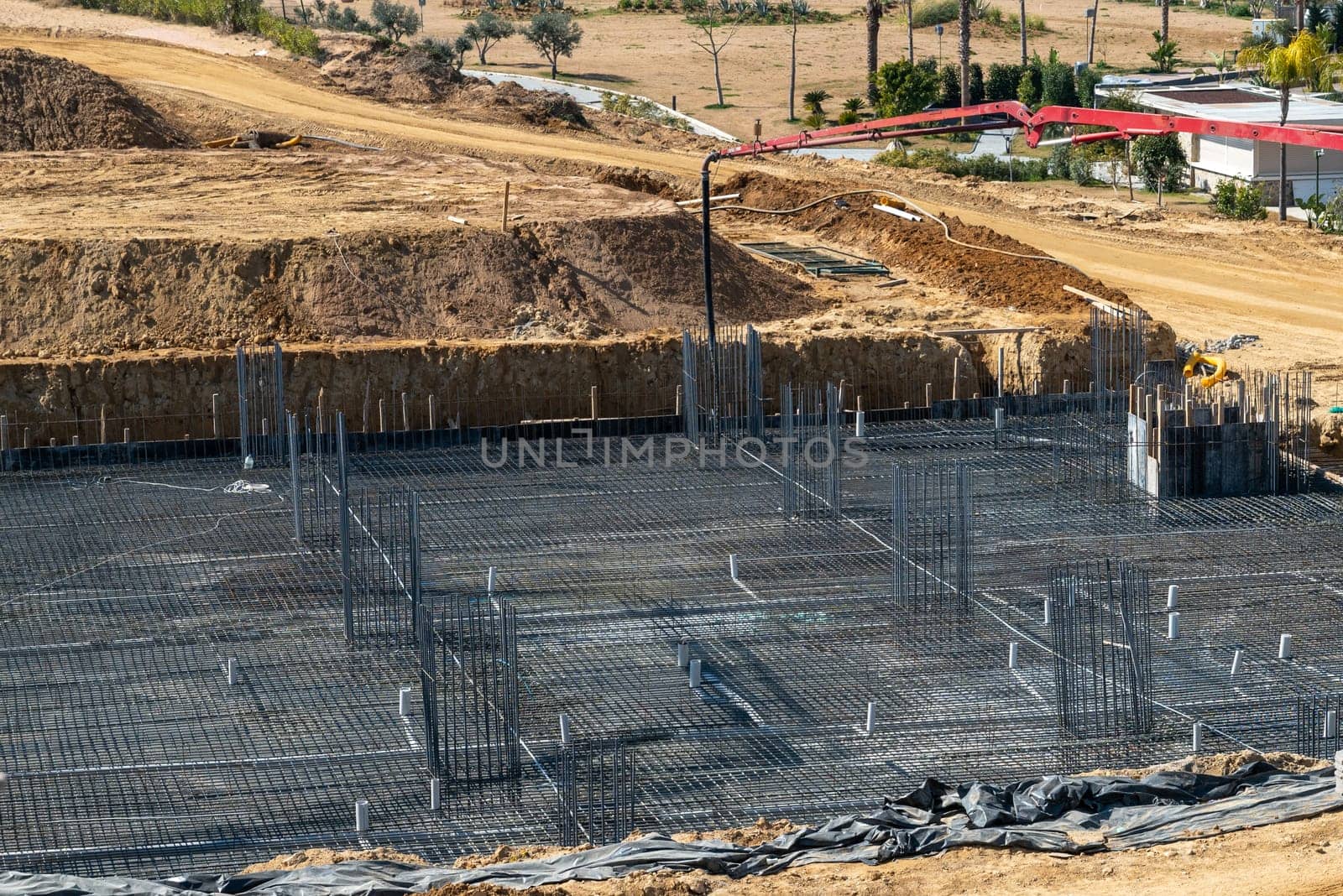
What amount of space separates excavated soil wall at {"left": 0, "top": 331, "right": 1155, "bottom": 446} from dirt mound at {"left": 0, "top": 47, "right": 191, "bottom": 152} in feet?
32.1

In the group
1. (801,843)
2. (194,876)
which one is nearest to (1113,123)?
(801,843)

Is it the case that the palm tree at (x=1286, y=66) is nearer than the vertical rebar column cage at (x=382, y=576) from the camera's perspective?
No

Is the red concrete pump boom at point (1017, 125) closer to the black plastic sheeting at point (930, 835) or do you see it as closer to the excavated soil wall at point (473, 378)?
the excavated soil wall at point (473, 378)

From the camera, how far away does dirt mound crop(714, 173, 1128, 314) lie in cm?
2353

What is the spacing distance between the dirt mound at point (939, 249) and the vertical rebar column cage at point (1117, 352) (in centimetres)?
163

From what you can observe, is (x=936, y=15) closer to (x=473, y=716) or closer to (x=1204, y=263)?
(x=1204, y=263)

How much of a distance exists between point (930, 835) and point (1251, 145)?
26.0 metres

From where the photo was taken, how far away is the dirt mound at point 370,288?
20.9 m

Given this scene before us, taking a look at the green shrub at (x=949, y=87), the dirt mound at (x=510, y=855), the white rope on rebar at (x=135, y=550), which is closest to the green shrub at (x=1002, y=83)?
the green shrub at (x=949, y=87)

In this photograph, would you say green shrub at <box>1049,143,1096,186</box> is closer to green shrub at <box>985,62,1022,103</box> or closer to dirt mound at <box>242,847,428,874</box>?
green shrub at <box>985,62,1022,103</box>

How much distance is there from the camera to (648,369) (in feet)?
68.9

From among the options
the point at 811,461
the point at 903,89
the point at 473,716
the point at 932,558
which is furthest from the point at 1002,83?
the point at 473,716

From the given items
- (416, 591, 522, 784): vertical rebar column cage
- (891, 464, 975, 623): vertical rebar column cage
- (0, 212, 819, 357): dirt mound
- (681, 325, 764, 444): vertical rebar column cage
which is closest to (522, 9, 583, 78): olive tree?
(0, 212, 819, 357): dirt mound

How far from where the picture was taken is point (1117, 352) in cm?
2089
